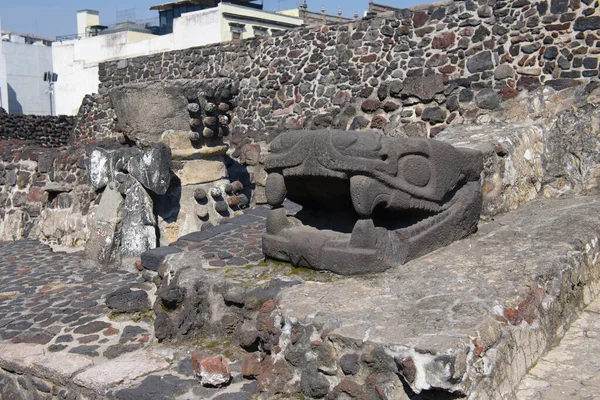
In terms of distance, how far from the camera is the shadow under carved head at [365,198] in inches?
161

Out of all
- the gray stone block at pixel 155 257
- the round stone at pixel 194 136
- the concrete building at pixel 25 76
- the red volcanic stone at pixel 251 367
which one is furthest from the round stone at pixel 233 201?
the concrete building at pixel 25 76

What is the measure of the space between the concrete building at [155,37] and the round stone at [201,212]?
15.8 metres

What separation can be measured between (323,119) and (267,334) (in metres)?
6.21

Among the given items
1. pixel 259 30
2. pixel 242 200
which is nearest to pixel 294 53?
pixel 242 200

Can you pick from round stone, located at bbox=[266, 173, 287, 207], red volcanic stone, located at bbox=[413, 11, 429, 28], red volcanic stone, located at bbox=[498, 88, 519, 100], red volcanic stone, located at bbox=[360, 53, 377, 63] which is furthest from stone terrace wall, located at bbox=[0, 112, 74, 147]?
round stone, located at bbox=[266, 173, 287, 207]

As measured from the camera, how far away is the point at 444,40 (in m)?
8.68

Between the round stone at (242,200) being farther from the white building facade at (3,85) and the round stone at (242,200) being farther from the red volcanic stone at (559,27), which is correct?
the white building facade at (3,85)

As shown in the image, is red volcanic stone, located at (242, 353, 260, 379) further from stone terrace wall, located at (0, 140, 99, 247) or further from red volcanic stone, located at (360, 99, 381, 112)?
red volcanic stone, located at (360, 99, 381, 112)

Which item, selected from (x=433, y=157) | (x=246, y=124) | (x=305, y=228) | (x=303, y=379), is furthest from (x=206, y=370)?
(x=246, y=124)

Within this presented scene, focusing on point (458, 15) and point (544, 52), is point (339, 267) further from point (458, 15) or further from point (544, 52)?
point (458, 15)

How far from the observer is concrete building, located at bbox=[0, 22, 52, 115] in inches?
1115

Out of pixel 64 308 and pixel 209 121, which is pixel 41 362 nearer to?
pixel 64 308

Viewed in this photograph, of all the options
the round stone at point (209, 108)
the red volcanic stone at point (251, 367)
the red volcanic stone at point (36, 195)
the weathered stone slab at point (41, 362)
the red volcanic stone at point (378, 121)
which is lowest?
the weathered stone slab at point (41, 362)

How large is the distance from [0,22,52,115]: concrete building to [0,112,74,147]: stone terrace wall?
1010 centimetres
